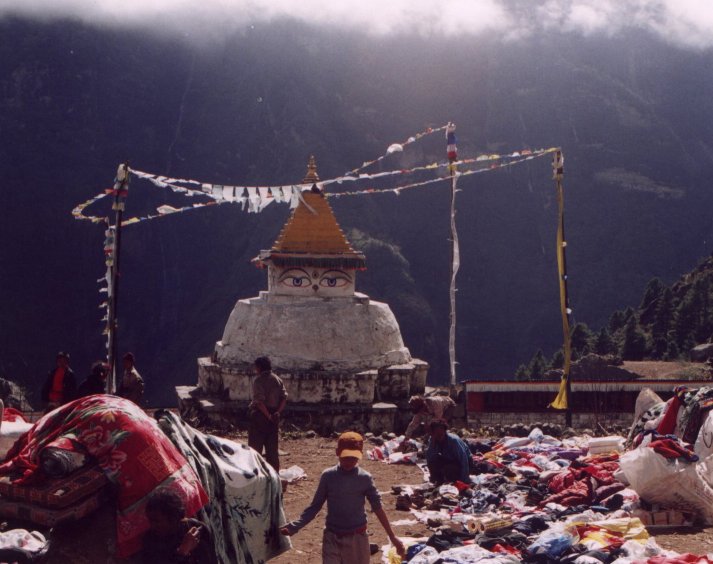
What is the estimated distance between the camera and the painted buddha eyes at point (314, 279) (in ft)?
58.8

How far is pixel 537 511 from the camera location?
8492 millimetres

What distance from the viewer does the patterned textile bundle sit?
5660mm

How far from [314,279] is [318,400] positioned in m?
2.75

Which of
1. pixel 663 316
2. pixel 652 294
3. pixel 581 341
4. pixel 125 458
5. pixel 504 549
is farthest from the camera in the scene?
pixel 652 294

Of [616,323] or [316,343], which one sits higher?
[316,343]

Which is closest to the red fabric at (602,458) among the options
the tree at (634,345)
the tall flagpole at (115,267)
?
the tall flagpole at (115,267)

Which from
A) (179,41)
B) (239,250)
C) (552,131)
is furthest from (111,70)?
(552,131)

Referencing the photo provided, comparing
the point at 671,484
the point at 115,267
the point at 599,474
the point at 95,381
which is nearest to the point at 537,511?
the point at 599,474

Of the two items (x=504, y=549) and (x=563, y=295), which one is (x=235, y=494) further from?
(x=563, y=295)

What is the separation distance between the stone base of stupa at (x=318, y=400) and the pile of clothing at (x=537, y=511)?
4.69 m

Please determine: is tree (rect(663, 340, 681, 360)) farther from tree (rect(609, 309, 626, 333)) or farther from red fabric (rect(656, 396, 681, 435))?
red fabric (rect(656, 396, 681, 435))

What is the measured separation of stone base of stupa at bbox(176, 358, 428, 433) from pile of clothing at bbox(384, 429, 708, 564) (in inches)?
185

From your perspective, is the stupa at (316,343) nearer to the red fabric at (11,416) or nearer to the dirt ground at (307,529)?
the dirt ground at (307,529)

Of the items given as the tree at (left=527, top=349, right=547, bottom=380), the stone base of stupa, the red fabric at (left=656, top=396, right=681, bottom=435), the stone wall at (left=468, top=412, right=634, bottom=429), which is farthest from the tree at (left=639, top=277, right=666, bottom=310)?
the red fabric at (left=656, top=396, right=681, bottom=435)
